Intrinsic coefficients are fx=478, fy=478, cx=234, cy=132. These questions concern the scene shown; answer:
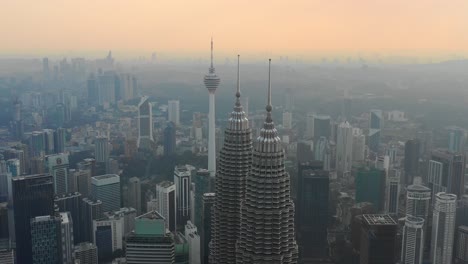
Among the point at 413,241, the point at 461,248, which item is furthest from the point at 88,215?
the point at 461,248

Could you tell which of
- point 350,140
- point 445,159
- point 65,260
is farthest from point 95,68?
point 445,159

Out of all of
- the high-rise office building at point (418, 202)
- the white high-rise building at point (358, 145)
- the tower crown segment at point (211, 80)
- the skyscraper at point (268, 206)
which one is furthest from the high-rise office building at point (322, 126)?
the skyscraper at point (268, 206)

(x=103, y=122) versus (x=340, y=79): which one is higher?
(x=340, y=79)

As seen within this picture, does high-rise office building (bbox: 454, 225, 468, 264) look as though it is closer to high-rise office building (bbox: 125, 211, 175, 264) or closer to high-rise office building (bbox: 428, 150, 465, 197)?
high-rise office building (bbox: 428, 150, 465, 197)

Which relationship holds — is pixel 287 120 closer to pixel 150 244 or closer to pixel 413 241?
pixel 413 241

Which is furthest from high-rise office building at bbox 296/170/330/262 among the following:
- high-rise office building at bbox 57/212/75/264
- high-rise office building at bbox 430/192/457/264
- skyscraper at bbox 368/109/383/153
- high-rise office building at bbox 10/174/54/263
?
high-rise office building at bbox 10/174/54/263

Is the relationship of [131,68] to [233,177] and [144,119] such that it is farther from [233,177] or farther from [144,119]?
[233,177]

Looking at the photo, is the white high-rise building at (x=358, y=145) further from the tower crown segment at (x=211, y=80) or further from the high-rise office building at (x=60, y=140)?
the high-rise office building at (x=60, y=140)
